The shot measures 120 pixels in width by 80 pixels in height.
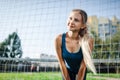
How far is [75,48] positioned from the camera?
272cm

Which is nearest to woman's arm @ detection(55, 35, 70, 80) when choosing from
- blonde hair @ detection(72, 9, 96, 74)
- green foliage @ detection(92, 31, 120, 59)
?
blonde hair @ detection(72, 9, 96, 74)

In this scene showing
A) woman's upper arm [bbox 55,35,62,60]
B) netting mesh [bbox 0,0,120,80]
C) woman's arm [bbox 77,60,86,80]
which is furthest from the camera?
netting mesh [bbox 0,0,120,80]

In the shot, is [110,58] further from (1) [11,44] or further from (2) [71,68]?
(1) [11,44]

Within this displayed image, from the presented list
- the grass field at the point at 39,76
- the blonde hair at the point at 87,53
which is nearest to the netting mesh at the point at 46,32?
the grass field at the point at 39,76

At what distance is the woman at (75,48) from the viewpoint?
2.69 meters

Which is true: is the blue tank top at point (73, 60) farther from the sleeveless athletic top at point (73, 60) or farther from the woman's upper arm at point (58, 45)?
the woman's upper arm at point (58, 45)

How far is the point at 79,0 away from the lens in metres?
3.11

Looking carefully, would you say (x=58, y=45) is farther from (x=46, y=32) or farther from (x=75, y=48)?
(x=46, y=32)

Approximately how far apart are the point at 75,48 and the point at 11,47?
1226 mm

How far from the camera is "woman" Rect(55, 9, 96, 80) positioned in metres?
2.69

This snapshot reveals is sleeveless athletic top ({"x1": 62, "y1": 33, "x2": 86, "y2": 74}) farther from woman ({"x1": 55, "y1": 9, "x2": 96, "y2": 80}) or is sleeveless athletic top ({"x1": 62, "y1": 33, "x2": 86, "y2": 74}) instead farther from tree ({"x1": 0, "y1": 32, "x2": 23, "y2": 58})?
tree ({"x1": 0, "y1": 32, "x2": 23, "y2": 58})

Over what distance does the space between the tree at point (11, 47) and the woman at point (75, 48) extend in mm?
840

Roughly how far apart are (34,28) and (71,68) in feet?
2.83

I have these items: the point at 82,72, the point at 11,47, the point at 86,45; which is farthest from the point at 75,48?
the point at 11,47
